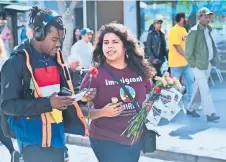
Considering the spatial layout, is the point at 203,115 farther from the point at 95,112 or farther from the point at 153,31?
the point at 95,112

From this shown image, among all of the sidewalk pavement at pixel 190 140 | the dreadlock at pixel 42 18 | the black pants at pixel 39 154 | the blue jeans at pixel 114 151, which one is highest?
the dreadlock at pixel 42 18

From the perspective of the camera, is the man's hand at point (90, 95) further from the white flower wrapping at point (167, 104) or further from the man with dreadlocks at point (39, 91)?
the white flower wrapping at point (167, 104)

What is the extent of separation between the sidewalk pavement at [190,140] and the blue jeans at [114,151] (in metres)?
2.55

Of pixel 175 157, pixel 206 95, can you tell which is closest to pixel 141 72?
pixel 175 157

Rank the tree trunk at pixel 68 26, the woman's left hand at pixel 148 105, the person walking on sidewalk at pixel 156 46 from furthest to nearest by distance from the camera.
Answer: the tree trunk at pixel 68 26
the person walking on sidewalk at pixel 156 46
the woman's left hand at pixel 148 105

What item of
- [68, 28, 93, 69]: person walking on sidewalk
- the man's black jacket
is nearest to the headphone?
the man's black jacket

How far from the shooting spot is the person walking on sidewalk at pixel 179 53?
940 cm

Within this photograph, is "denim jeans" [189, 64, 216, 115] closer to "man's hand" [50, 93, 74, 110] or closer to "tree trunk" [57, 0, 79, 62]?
"man's hand" [50, 93, 74, 110]

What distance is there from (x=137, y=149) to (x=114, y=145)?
19cm

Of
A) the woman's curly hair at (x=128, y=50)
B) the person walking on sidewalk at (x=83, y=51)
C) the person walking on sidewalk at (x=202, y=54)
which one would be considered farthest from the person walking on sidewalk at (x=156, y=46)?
the woman's curly hair at (x=128, y=50)

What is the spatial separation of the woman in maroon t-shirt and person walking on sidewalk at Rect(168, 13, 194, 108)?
5770mm

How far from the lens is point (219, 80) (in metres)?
13.4

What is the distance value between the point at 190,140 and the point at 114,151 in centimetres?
361

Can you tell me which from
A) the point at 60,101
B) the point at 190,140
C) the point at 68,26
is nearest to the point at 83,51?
the point at 190,140
